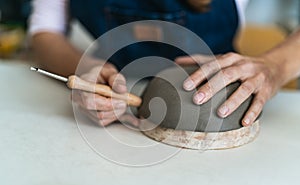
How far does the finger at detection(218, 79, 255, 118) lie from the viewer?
62 cm

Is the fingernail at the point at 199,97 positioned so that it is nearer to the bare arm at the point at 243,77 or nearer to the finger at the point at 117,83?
the bare arm at the point at 243,77

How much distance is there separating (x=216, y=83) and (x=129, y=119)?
0.52ft

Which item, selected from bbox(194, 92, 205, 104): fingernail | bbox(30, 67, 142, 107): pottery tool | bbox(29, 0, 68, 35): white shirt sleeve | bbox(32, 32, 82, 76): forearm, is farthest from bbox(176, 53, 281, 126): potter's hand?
bbox(29, 0, 68, 35): white shirt sleeve

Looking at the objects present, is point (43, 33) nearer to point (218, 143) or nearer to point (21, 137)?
point (21, 137)

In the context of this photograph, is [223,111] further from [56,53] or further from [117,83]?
[56,53]

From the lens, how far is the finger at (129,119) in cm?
71

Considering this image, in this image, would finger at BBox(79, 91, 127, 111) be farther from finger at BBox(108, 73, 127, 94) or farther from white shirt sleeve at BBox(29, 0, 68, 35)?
white shirt sleeve at BBox(29, 0, 68, 35)

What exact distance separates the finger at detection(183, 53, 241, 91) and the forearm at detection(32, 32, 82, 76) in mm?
323

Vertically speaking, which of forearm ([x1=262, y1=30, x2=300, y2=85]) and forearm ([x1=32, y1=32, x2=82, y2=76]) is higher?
forearm ([x1=262, y1=30, x2=300, y2=85])

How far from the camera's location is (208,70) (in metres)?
0.66

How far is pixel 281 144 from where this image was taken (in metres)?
0.67

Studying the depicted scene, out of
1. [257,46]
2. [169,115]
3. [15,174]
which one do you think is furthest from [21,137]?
[257,46]

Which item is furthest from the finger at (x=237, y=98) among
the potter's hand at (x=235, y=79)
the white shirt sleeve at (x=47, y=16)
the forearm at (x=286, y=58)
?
the white shirt sleeve at (x=47, y=16)

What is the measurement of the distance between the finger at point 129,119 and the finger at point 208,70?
0.37ft
